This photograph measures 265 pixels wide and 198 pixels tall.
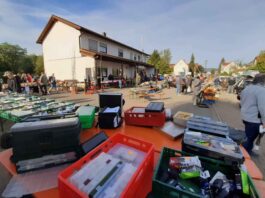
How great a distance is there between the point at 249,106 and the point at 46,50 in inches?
736

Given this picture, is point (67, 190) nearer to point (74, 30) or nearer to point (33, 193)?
point (33, 193)

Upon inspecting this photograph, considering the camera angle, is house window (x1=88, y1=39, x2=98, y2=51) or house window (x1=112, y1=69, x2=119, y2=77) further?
house window (x1=112, y1=69, x2=119, y2=77)

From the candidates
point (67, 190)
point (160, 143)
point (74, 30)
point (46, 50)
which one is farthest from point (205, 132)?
point (46, 50)

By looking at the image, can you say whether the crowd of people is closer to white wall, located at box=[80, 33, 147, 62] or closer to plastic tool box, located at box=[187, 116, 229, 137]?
white wall, located at box=[80, 33, 147, 62]

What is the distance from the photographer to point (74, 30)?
49.2 feet

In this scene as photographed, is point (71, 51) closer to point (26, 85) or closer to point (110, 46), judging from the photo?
point (26, 85)

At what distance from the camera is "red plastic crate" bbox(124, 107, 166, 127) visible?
2311 mm

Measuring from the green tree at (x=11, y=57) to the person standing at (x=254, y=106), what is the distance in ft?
124

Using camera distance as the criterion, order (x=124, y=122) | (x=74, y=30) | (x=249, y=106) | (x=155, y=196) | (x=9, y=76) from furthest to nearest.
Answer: (x=74, y=30)
(x=9, y=76)
(x=249, y=106)
(x=124, y=122)
(x=155, y=196)

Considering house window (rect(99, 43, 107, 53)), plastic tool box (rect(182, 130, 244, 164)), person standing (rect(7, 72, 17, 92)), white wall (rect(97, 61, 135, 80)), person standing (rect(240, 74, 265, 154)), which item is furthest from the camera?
house window (rect(99, 43, 107, 53))

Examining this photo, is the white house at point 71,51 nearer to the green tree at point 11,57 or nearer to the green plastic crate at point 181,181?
the green plastic crate at point 181,181

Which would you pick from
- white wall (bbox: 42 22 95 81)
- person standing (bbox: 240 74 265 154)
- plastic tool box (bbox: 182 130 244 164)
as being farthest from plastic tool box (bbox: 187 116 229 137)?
white wall (bbox: 42 22 95 81)

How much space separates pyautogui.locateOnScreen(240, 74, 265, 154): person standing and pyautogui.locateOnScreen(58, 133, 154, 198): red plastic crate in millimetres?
2279

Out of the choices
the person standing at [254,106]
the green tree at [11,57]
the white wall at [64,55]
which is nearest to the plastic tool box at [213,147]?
the person standing at [254,106]
